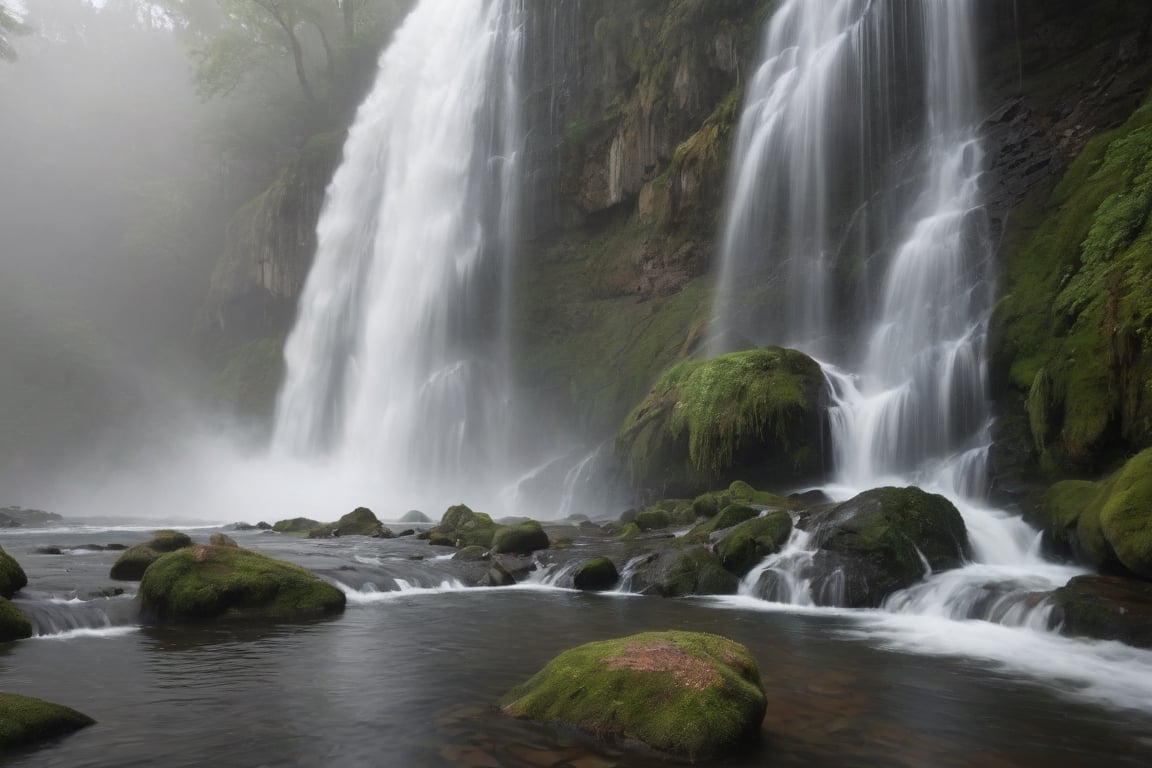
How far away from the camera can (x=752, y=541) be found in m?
12.8

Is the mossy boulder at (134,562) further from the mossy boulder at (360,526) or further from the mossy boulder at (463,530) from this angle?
the mossy boulder at (360,526)

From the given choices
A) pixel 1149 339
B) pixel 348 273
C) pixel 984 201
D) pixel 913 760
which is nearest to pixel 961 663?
pixel 913 760

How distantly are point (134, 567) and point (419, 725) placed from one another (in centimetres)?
903

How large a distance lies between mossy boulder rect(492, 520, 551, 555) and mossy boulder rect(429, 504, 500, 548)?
0.53 metres

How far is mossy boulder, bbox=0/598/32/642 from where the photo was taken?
8469mm

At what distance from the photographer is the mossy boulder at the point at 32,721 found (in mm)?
5055

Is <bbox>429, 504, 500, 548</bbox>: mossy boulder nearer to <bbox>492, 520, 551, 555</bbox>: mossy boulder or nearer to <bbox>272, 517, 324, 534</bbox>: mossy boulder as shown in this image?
<bbox>492, 520, 551, 555</bbox>: mossy boulder

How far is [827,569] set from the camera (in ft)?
38.0

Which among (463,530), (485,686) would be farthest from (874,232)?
(485,686)

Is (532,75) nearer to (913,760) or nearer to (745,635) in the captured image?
(745,635)

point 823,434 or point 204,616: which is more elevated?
point 823,434

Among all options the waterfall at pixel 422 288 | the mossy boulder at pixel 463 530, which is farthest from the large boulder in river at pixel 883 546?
the waterfall at pixel 422 288

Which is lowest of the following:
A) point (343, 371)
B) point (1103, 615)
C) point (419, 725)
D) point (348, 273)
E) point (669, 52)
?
point (419, 725)

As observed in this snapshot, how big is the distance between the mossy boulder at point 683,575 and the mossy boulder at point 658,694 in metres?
6.14
